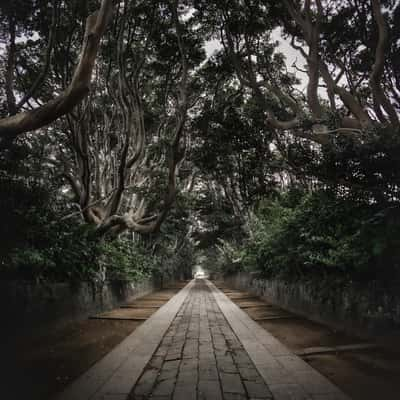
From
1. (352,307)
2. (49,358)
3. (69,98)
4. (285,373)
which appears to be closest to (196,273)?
(352,307)

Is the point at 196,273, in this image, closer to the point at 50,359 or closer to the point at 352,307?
the point at 352,307

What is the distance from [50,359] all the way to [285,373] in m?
3.13

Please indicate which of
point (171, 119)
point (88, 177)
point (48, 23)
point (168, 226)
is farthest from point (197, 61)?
point (168, 226)

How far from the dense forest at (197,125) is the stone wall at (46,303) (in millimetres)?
292

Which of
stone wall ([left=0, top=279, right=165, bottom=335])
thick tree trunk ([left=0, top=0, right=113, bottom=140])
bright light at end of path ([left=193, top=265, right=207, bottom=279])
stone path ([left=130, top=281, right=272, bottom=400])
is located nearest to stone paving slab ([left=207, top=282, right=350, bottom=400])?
stone path ([left=130, top=281, right=272, bottom=400])

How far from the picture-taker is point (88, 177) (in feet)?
29.2

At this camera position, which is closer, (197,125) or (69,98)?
(69,98)

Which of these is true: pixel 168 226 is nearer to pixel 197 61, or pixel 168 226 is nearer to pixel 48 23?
pixel 197 61

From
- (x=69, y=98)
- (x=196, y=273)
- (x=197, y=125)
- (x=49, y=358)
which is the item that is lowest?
(x=196, y=273)

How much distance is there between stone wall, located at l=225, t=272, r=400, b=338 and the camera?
14.2ft

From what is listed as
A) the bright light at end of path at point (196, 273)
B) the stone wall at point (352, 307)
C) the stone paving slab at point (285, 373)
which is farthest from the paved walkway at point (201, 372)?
the bright light at end of path at point (196, 273)

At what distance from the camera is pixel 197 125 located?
Answer: 11805 mm

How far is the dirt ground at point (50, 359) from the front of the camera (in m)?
3.07

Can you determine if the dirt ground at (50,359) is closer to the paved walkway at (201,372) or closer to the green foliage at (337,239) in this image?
the paved walkway at (201,372)
